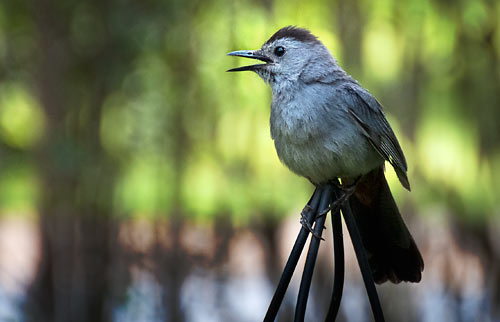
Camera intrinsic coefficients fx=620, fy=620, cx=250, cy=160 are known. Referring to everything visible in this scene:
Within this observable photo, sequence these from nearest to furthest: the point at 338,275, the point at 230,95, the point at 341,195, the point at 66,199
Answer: the point at 338,275 → the point at 341,195 → the point at 66,199 → the point at 230,95

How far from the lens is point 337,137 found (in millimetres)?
2395

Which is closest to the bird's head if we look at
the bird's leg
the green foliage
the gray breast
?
the gray breast

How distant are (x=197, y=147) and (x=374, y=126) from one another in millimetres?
2823

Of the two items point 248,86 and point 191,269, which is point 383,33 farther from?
point 191,269

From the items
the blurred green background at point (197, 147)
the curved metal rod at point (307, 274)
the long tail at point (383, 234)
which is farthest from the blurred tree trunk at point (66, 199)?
the curved metal rod at point (307, 274)

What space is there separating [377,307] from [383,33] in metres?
3.38

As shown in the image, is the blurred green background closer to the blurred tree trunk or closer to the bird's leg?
the blurred tree trunk

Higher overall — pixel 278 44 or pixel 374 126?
pixel 278 44

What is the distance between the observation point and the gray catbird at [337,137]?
2.37 metres

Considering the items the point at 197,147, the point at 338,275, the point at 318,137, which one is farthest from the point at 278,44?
the point at 197,147

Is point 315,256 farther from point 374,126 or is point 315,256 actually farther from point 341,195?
point 374,126

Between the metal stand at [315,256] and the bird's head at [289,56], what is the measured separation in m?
A: 0.57

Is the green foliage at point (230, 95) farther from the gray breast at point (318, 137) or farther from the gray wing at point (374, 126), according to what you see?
the gray breast at point (318, 137)

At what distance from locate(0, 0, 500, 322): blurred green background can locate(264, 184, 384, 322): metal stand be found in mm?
2696
